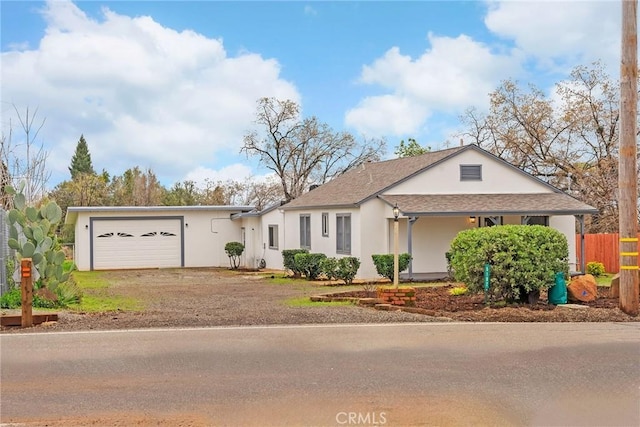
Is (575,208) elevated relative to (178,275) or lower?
elevated

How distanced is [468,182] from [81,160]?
57662 mm

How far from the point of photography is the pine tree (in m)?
72.3

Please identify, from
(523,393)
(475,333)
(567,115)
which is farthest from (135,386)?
(567,115)

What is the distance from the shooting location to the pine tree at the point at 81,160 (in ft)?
237

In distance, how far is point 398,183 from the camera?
77.8ft

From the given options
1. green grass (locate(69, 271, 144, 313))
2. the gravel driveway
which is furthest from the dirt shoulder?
green grass (locate(69, 271, 144, 313))

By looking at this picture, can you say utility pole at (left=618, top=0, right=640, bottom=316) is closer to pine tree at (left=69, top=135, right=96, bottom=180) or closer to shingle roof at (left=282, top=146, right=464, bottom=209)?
shingle roof at (left=282, top=146, right=464, bottom=209)

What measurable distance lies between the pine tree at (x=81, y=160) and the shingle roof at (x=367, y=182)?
48859 mm

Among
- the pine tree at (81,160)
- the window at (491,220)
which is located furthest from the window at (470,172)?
the pine tree at (81,160)

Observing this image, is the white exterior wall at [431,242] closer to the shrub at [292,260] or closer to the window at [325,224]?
the window at [325,224]

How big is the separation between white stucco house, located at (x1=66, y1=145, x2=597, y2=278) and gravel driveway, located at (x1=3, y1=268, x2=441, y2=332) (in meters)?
3.09

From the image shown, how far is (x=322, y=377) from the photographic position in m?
7.79

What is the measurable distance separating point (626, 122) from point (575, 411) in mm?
8434

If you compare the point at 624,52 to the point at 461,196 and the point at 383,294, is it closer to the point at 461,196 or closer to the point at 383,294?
the point at 383,294
